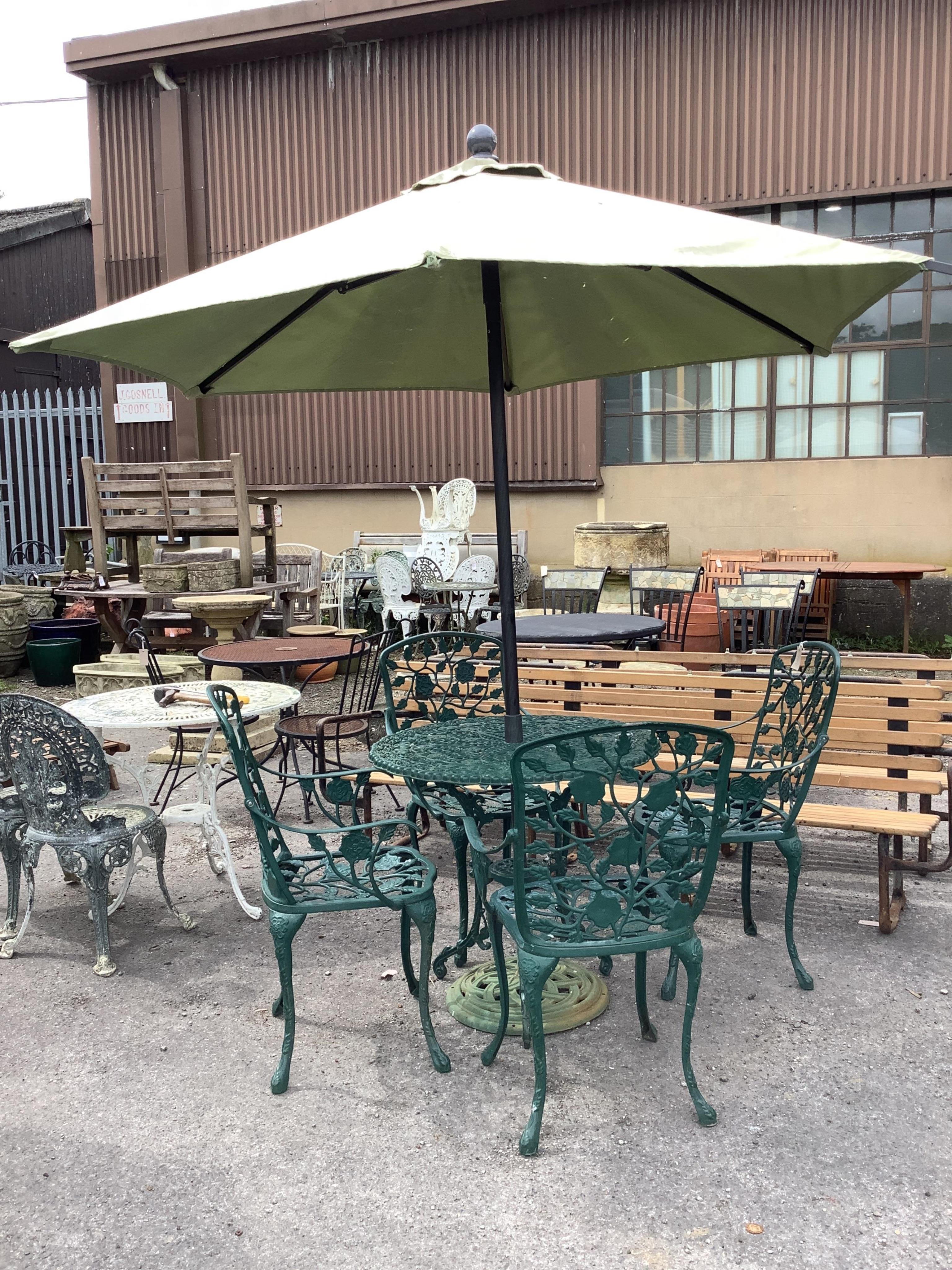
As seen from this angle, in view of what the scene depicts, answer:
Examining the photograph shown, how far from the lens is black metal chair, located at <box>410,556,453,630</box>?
9406 mm

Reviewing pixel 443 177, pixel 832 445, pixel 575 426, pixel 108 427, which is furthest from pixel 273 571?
pixel 443 177

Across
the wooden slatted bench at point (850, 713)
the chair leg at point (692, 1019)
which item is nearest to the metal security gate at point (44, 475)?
the wooden slatted bench at point (850, 713)

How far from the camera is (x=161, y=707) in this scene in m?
4.34

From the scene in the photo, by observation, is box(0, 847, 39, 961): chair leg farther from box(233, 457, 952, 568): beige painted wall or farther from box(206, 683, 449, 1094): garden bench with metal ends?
box(233, 457, 952, 568): beige painted wall

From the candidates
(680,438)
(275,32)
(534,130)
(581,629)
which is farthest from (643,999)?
(275,32)

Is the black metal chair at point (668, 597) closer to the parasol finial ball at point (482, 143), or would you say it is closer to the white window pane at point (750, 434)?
the white window pane at point (750, 434)

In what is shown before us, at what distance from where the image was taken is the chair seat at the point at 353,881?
9.84 ft

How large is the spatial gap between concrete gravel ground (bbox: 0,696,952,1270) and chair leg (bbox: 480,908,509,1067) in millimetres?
59

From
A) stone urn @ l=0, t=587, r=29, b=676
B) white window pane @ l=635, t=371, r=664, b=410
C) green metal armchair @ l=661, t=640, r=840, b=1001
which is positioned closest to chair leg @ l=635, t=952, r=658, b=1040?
green metal armchair @ l=661, t=640, r=840, b=1001

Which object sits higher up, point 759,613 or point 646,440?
point 646,440

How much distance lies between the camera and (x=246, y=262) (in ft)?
9.59

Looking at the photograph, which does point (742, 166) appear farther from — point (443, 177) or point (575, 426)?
point (443, 177)

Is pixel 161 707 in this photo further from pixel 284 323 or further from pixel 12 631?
pixel 12 631

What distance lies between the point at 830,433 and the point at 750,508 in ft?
3.67
